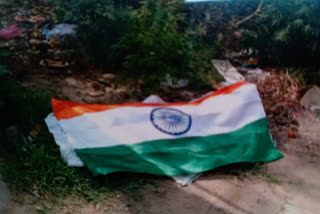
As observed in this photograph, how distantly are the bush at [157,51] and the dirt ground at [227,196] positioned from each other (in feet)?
3.63

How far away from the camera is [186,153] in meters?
2.26

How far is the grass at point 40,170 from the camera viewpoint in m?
1.93

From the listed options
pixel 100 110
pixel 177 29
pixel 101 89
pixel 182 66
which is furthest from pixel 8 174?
pixel 177 29

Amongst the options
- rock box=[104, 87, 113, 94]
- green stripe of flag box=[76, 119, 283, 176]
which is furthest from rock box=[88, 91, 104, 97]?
green stripe of flag box=[76, 119, 283, 176]

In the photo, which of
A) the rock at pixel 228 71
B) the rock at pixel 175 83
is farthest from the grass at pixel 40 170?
the rock at pixel 228 71

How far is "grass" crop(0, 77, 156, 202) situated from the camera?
1934 millimetres

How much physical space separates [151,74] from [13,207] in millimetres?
1650

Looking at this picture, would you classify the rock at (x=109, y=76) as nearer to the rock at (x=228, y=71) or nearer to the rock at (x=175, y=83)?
the rock at (x=175, y=83)

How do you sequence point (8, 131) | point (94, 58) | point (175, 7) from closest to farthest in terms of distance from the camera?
point (8, 131) < point (94, 58) < point (175, 7)

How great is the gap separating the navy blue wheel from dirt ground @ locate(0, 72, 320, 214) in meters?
0.35

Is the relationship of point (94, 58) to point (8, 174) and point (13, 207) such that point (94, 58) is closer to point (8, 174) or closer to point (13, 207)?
point (8, 174)

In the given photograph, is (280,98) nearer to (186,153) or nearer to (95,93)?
(186,153)

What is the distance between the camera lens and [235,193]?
2107 millimetres

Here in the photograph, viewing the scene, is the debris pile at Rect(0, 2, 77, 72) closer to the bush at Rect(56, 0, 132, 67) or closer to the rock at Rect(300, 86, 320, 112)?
the bush at Rect(56, 0, 132, 67)
